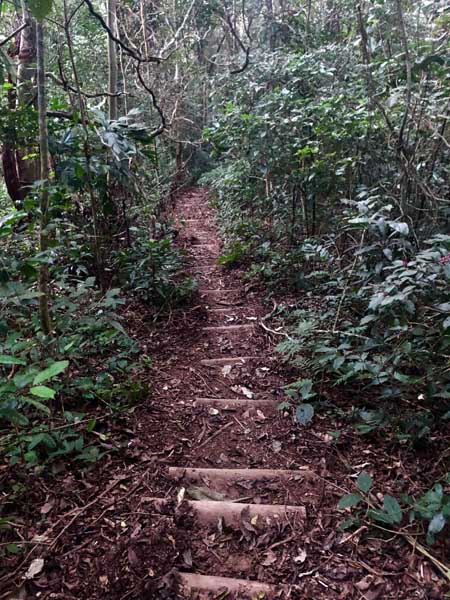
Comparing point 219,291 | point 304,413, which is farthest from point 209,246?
point 304,413

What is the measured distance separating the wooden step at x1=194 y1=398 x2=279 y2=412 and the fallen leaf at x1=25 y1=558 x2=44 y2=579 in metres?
1.48

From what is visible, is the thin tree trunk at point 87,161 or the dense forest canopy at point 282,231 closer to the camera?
the dense forest canopy at point 282,231

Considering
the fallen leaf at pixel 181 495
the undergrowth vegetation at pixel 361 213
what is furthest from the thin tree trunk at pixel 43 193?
the undergrowth vegetation at pixel 361 213

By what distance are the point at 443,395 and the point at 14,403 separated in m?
2.19

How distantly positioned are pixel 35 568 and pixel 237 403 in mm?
1627

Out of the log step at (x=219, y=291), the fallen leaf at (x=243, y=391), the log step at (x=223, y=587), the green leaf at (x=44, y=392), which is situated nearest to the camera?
the green leaf at (x=44, y=392)

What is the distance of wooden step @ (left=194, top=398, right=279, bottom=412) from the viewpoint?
3.06 metres

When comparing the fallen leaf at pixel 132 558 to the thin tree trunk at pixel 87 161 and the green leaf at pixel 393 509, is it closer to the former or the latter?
the green leaf at pixel 393 509

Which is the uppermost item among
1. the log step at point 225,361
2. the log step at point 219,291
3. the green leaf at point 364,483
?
the log step at point 219,291

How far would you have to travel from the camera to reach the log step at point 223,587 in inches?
67.9

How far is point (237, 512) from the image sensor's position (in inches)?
83.0

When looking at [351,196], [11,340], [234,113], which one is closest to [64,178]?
[11,340]

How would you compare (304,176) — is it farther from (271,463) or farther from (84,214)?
(271,463)

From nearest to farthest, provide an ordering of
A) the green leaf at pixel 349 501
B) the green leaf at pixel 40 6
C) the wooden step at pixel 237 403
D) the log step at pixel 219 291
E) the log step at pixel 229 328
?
the green leaf at pixel 349 501
the green leaf at pixel 40 6
the wooden step at pixel 237 403
the log step at pixel 229 328
the log step at pixel 219 291
